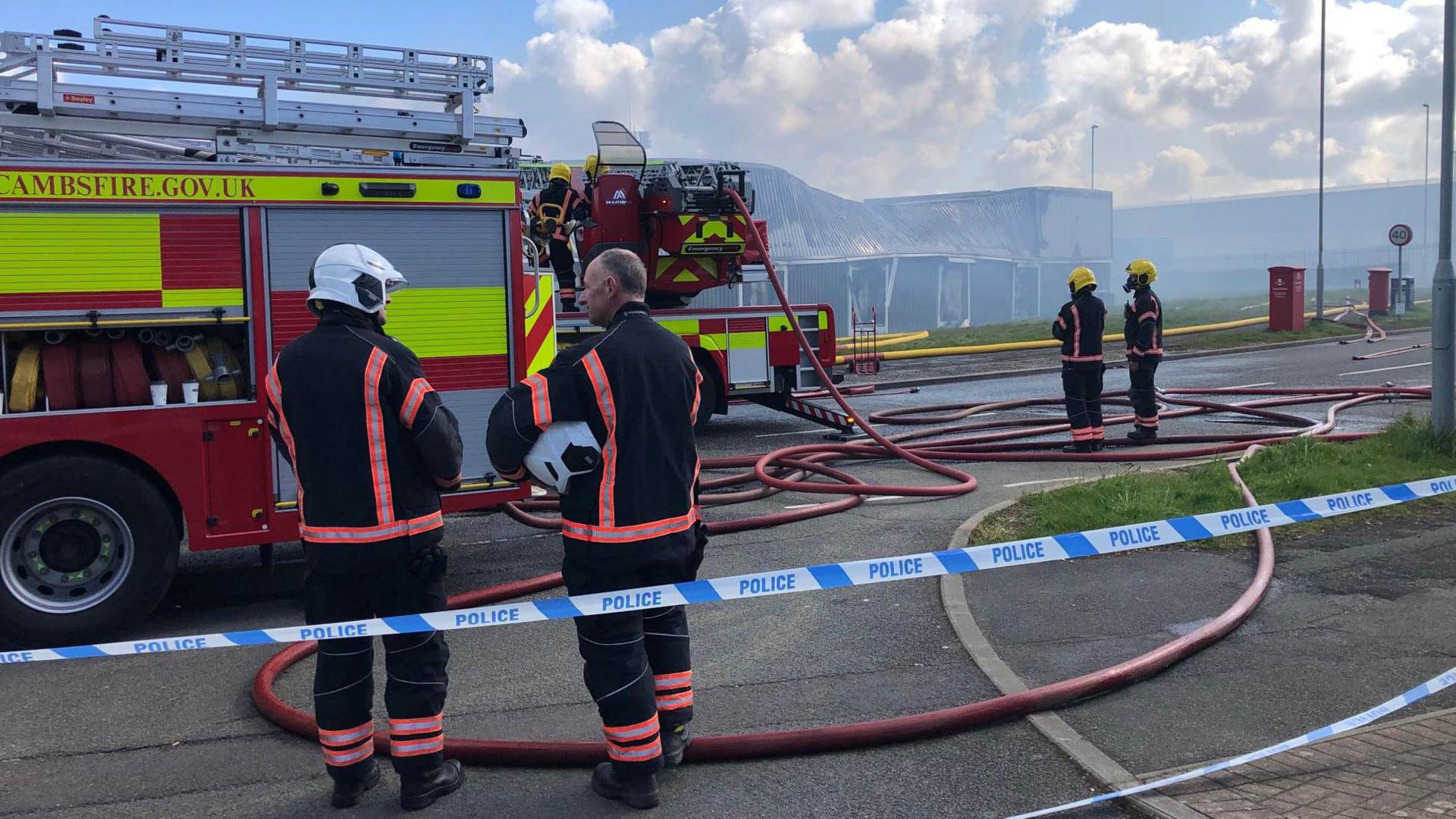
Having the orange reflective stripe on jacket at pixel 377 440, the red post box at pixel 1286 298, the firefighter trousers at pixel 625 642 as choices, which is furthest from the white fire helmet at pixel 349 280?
the red post box at pixel 1286 298

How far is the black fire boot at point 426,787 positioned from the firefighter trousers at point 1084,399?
7450mm

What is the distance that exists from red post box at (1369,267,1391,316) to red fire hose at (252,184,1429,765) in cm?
1757

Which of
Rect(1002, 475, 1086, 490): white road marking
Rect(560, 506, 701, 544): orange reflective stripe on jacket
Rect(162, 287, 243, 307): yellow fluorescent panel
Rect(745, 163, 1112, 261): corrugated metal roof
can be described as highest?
Rect(745, 163, 1112, 261): corrugated metal roof

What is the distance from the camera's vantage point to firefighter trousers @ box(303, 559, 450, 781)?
373 centimetres

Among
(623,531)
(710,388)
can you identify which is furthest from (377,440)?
(710,388)

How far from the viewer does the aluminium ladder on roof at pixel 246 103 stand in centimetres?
610

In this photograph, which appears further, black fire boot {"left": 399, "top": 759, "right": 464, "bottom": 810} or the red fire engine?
the red fire engine

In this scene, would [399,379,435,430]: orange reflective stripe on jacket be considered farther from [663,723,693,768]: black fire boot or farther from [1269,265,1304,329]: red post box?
[1269,265,1304,329]: red post box

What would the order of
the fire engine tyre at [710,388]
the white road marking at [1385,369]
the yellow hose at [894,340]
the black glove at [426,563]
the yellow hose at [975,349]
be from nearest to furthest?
the black glove at [426,563] < the fire engine tyre at [710,388] < the white road marking at [1385,369] < the yellow hose at [975,349] < the yellow hose at [894,340]

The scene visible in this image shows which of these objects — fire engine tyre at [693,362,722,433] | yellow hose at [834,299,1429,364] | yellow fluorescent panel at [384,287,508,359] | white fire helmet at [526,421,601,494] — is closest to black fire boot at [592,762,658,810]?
white fire helmet at [526,421,601,494]

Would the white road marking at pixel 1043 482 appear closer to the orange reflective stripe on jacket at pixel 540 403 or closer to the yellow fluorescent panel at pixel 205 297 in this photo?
the yellow fluorescent panel at pixel 205 297

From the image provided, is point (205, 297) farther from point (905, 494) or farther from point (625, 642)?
point (905, 494)

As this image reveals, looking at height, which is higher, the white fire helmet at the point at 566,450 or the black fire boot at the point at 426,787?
the white fire helmet at the point at 566,450

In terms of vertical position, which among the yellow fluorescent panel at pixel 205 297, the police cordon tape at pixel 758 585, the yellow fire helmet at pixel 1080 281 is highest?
the yellow fire helmet at pixel 1080 281
